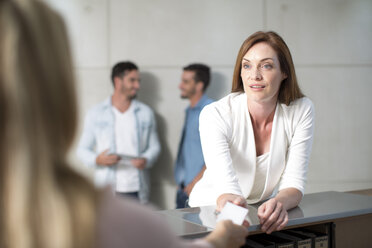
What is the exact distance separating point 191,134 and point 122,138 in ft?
2.48

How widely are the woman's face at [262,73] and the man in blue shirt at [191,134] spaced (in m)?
2.42

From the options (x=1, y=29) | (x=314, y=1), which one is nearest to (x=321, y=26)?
(x=314, y=1)

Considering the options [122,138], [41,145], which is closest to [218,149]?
[41,145]

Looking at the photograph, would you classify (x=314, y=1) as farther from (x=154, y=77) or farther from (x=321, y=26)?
(x=154, y=77)

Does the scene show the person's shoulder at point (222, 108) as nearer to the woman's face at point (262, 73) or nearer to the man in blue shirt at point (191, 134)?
the woman's face at point (262, 73)

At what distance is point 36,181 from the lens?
2.23 feet

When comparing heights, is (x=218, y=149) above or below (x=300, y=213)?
above

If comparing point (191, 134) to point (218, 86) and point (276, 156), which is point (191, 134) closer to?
point (218, 86)

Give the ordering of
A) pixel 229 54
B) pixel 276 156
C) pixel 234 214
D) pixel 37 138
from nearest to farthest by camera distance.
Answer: pixel 37 138 → pixel 234 214 → pixel 276 156 → pixel 229 54

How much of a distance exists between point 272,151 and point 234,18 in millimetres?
3611

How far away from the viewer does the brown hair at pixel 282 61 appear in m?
2.20

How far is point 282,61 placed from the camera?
221 cm

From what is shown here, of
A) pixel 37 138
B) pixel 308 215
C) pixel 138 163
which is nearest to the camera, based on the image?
pixel 37 138

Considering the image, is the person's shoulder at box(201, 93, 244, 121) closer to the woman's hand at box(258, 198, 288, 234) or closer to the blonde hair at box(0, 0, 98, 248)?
the woman's hand at box(258, 198, 288, 234)
